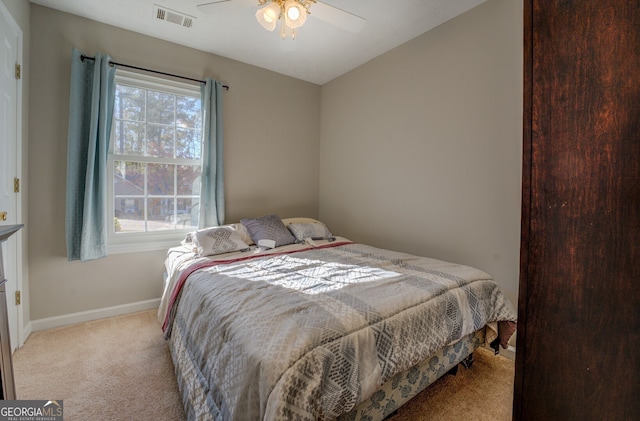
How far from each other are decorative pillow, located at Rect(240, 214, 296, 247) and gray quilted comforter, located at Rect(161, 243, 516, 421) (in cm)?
68

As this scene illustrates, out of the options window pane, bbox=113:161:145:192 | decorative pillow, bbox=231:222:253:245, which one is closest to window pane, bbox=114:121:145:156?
window pane, bbox=113:161:145:192

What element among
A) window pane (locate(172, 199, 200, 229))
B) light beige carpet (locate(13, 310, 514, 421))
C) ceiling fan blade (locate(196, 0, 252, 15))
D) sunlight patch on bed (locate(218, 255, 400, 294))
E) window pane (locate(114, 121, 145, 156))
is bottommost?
light beige carpet (locate(13, 310, 514, 421))

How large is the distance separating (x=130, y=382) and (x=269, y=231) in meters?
1.51

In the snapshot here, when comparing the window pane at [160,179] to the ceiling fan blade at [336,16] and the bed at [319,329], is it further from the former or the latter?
the ceiling fan blade at [336,16]

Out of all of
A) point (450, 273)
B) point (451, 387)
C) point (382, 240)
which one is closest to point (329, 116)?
point (382, 240)

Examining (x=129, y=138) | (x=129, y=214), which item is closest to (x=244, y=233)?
(x=129, y=214)

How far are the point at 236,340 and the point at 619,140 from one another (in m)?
1.29

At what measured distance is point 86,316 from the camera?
99.3 inches

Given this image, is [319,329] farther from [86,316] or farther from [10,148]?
[86,316]

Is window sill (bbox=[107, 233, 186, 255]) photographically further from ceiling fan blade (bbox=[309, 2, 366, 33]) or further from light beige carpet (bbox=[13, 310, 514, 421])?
ceiling fan blade (bbox=[309, 2, 366, 33])

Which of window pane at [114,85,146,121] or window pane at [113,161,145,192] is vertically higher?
window pane at [114,85,146,121]

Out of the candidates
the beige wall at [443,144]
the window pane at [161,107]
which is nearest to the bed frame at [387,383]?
the beige wall at [443,144]

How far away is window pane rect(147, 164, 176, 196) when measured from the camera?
2816mm

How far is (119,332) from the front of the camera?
2.35m
